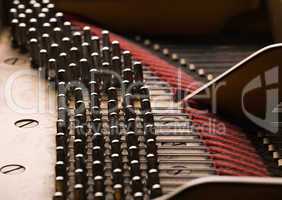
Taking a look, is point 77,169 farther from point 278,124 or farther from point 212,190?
point 278,124

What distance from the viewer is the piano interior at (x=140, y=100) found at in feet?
6.83

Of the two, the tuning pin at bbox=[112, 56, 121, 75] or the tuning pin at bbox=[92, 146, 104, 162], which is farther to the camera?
the tuning pin at bbox=[112, 56, 121, 75]

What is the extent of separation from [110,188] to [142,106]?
15.5 inches

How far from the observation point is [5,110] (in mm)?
2514

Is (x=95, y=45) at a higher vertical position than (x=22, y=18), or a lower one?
lower

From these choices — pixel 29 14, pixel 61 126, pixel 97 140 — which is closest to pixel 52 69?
pixel 29 14

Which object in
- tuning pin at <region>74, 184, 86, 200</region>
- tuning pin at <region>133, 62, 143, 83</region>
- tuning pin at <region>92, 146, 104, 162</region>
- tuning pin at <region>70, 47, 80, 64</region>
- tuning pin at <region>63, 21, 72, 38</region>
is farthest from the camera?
tuning pin at <region>63, 21, 72, 38</region>

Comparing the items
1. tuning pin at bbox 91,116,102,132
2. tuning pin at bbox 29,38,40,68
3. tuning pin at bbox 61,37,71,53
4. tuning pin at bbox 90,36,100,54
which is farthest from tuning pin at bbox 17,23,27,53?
tuning pin at bbox 91,116,102,132

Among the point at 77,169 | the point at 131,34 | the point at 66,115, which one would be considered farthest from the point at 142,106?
the point at 131,34

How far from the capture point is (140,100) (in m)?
2.42

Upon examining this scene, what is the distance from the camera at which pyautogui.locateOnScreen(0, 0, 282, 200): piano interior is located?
2082 millimetres

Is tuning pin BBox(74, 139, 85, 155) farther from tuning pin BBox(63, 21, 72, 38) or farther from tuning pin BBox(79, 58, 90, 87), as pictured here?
tuning pin BBox(63, 21, 72, 38)

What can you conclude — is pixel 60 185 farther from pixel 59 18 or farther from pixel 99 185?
pixel 59 18

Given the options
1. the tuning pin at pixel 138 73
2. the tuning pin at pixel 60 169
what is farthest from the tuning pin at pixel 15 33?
the tuning pin at pixel 60 169
